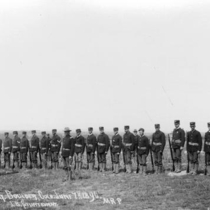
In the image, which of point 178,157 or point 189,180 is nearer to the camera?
point 189,180

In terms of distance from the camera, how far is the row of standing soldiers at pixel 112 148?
13.4 meters

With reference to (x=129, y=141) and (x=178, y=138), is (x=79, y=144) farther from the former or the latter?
(x=178, y=138)

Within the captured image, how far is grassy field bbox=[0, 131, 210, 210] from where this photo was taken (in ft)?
32.4

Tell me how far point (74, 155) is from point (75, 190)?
387 centimetres

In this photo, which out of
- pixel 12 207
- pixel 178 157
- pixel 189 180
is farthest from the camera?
pixel 178 157

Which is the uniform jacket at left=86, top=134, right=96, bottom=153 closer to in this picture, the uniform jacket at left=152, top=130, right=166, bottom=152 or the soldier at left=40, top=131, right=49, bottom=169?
the soldier at left=40, top=131, right=49, bottom=169

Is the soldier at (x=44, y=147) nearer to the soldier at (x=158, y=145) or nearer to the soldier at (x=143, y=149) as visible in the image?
the soldier at (x=143, y=149)

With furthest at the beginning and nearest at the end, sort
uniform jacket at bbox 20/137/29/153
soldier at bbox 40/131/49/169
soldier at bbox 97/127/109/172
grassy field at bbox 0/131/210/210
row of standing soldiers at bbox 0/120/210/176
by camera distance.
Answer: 1. uniform jacket at bbox 20/137/29/153
2. soldier at bbox 40/131/49/169
3. soldier at bbox 97/127/109/172
4. row of standing soldiers at bbox 0/120/210/176
5. grassy field at bbox 0/131/210/210

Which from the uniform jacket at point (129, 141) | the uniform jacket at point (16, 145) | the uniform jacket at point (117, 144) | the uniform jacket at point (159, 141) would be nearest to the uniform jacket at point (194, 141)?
the uniform jacket at point (159, 141)

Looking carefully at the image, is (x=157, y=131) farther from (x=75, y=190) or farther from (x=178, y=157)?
(x=75, y=190)

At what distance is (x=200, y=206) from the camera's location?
9.13m

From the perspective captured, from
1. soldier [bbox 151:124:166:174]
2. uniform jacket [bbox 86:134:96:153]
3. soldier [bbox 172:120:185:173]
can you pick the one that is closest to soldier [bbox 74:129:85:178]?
uniform jacket [bbox 86:134:96:153]

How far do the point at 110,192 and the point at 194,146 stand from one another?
4.01 m

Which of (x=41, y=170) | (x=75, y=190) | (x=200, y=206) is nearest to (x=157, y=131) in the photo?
(x=75, y=190)
